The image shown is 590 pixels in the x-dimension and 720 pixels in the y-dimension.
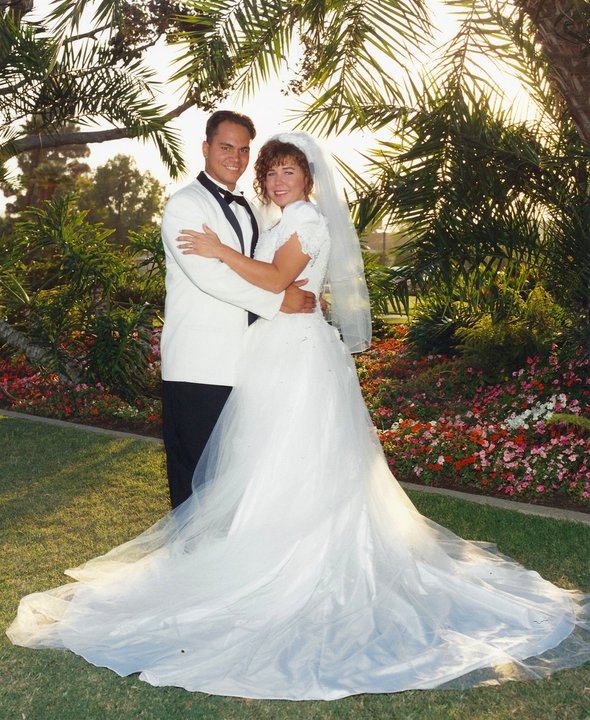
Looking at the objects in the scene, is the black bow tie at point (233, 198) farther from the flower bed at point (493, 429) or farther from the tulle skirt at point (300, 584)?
the flower bed at point (493, 429)

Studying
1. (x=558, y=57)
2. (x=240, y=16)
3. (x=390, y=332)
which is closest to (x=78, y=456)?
(x=240, y=16)

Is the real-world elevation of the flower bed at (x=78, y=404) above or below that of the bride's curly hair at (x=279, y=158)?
below

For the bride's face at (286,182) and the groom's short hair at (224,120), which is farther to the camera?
the groom's short hair at (224,120)

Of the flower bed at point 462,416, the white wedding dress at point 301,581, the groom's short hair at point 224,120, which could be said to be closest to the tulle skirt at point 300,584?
the white wedding dress at point 301,581

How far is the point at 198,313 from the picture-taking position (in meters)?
3.91

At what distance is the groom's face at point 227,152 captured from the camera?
3881 mm

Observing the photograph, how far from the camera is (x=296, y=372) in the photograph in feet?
12.7

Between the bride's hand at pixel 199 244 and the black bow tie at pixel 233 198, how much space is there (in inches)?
13.2

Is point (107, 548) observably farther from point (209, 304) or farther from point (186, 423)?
point (209, 304)

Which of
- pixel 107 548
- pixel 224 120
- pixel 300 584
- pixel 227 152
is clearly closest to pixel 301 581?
pixel 300 584

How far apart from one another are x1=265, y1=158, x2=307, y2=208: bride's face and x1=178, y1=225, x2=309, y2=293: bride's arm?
20 centimetres

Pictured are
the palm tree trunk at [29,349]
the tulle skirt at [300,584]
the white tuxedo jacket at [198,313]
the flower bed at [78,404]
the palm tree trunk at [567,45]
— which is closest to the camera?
the tulle skirt at [300,584]

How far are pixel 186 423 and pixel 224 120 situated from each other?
1413 millimetres

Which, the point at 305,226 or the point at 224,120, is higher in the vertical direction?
the point at 224,120
